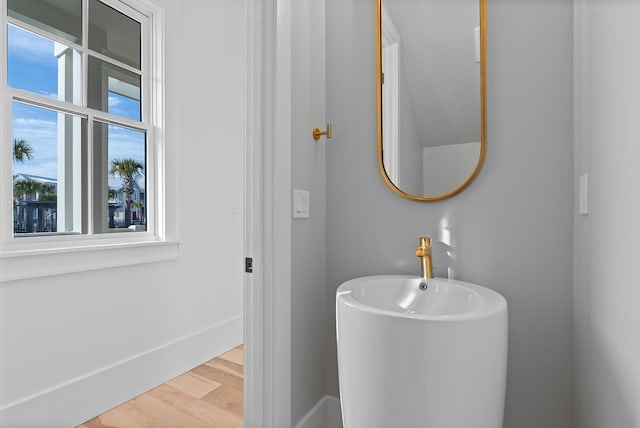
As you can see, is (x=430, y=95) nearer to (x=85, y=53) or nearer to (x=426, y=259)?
(x=426, y=259)

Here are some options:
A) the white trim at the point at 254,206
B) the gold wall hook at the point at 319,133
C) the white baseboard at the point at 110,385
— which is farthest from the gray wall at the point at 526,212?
the white baseboard at the point at 110,385

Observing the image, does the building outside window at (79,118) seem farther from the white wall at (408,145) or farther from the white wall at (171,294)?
the white wall at (408,145)

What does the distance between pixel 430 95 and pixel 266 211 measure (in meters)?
0.78

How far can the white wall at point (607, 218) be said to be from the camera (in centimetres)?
67

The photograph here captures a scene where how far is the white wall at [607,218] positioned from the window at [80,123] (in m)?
2.04

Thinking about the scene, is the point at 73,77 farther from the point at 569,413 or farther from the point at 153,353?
the point at 569,413

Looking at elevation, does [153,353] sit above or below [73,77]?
below

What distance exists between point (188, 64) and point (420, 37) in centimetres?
151

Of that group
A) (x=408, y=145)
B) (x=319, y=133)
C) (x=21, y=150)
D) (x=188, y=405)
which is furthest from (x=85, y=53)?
(x=188, y=405)

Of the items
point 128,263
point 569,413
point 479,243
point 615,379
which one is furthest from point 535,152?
point 128,263

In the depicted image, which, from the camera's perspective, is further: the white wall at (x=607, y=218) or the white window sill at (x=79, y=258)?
the white window sill at (x=79, y=258)

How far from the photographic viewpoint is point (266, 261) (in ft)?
4.11

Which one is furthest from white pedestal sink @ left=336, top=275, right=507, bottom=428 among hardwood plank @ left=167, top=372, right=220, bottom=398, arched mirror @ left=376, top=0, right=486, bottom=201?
hardwood plank @ left=167, top=372, right=220, bottom=398

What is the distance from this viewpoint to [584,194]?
39.3 inches
